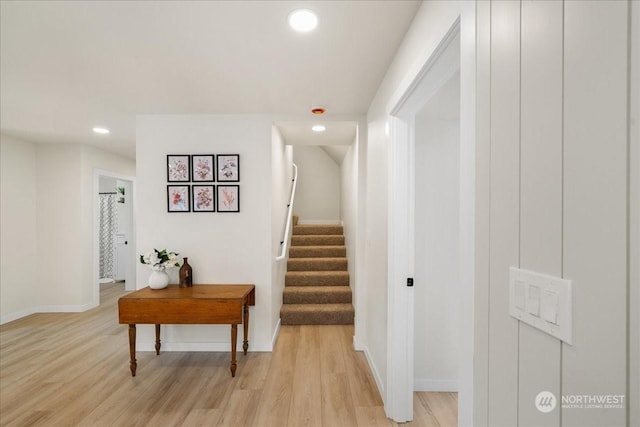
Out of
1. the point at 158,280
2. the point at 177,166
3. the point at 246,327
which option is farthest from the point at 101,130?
the point at 246,327

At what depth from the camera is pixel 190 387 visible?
7.62 feet

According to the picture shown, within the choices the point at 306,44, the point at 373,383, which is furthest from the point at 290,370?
the point at 306,44

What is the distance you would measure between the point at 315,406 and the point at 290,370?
54 cm

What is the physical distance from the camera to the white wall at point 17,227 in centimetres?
369

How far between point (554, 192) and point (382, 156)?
1.64 meters

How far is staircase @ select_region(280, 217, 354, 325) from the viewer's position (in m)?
3.61

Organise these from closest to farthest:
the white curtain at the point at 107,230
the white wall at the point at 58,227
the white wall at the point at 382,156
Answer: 1. the white wall at the point at 382,156
2. the white wall at the point at 58,227
3. the white curtain at the point at 107,230

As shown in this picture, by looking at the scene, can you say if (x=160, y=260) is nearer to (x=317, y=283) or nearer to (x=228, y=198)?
(x=228, y=198)

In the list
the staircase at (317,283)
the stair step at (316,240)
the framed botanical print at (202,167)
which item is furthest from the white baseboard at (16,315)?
the stair step at (316,240)

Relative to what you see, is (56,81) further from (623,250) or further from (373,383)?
(373,383)

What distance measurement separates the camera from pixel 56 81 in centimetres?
224

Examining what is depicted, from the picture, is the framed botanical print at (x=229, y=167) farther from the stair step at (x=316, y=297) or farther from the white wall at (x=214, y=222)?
the stair step at (x=316, y=297)

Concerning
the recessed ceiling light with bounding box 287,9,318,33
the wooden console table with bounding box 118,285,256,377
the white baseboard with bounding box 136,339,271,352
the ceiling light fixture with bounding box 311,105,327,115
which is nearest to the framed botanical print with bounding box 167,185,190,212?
the wooden console table with bounding box 118,285,256,377

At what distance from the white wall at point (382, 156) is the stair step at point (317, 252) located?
1.79m
